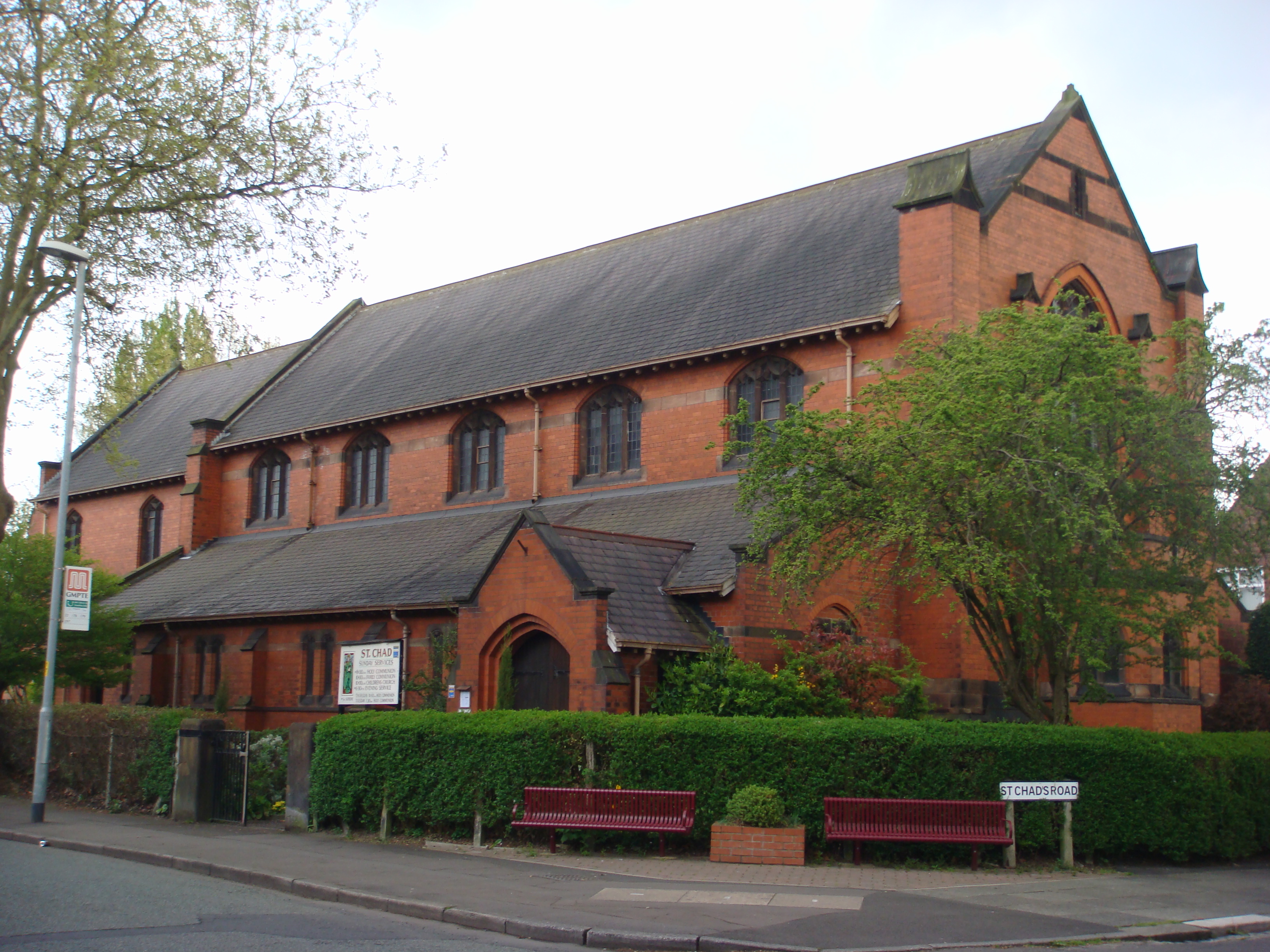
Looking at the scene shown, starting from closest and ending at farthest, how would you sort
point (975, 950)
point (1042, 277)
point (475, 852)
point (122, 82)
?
point (975, 950) < point (475, 852) < point (122, 82) < point (1042, 277)

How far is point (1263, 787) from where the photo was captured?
53.6ft

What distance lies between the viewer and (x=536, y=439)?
28.4 meters

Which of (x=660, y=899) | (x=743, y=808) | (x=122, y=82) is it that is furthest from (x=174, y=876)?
(x=122, y=82)

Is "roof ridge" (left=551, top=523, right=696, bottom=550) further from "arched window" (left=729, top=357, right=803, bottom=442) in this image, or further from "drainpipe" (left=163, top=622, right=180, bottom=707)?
"drainpipe" (left=163, top=622, right=180, bottom=707)

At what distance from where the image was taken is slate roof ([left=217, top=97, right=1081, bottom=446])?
2505 centimetres

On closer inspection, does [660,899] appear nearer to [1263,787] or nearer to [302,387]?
[1263,787]

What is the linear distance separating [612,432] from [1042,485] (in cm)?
1273

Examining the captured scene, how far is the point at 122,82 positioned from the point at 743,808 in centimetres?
1460

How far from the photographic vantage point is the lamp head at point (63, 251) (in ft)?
58.2

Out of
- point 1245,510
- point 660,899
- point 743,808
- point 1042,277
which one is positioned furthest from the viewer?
point 1042,277

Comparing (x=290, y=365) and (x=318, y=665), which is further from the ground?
(x=290, y=365)

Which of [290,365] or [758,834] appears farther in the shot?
[290,365]

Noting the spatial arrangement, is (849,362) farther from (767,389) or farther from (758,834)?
(758,834)

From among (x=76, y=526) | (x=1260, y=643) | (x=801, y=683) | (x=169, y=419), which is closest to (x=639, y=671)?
(x=801, y=683)
